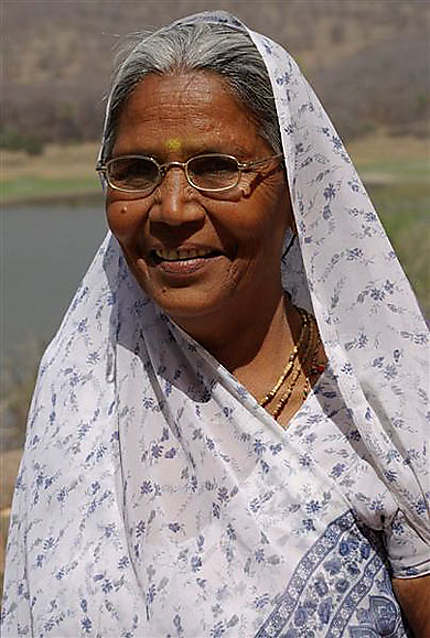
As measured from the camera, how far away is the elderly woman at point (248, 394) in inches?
64.4

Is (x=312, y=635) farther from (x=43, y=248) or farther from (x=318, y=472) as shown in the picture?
(x=43, y=248)

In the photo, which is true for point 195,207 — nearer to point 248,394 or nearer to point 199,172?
point 199,172

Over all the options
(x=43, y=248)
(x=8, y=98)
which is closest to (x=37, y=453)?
(x=43, y=248)

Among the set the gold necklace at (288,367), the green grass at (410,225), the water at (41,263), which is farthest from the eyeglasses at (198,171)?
the water at (41,263)

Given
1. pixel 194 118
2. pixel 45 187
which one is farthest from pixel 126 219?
pixel 45 187

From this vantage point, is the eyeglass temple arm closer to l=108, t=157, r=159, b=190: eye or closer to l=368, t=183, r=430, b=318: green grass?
l=108, t=157, r=159, b=190: eye

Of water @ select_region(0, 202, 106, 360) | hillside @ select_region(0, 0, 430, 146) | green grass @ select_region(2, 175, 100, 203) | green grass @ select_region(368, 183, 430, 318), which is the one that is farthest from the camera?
hillside @ select_region(0, 0, 430, 146)

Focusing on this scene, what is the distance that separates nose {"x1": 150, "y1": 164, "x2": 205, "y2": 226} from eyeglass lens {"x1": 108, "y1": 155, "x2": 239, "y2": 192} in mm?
13

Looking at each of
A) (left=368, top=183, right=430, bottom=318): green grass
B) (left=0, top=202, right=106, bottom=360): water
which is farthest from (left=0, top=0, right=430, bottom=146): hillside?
(left=368, top=183, right=430, bottom=318): green grass

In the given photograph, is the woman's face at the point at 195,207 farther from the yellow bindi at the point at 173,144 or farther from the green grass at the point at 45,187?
the green grass at the point at 45,187

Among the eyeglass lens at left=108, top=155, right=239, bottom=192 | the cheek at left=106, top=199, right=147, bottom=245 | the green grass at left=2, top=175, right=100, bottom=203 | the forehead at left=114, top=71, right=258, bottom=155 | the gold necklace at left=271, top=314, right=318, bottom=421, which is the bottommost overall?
the green grass at left=2, top=175, right=100, bottom=203

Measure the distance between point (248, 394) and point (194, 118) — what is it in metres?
0.42

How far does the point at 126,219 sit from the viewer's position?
167 centimetres

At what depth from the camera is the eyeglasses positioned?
162cm
